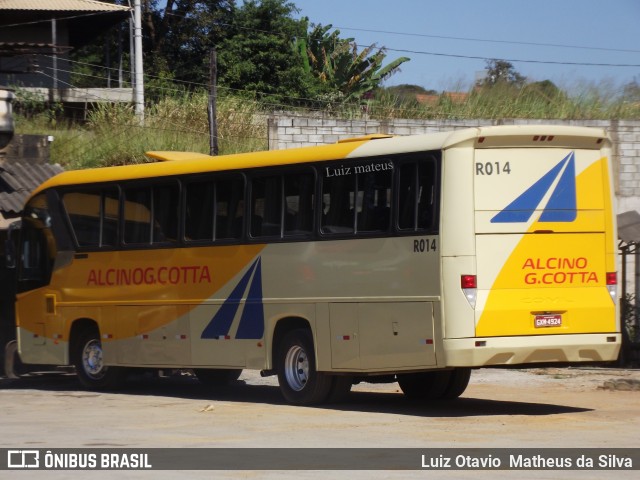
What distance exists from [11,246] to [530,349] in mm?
9933

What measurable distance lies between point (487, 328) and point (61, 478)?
233 inches

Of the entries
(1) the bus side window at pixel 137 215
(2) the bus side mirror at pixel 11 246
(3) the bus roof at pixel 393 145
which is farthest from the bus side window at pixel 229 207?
(2) the bus side mirror at pixel 11 246

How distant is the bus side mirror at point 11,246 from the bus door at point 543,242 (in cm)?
934

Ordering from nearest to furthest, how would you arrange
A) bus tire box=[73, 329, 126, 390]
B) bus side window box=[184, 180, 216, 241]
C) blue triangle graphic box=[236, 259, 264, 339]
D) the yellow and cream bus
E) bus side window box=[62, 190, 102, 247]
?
1. the yellow and cream bus
2. blue triangle graphic box=[236, 259, 264, 339]
3. bus side window box=[184, 180, 216, 241]
4. bus side window box=[62, 190, 102, 247]
5. bus tire box=[73, 329, 126, 390]

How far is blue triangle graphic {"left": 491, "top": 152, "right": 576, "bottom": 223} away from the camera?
45.6 feet

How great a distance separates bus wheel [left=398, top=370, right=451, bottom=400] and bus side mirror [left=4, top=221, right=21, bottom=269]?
7.13 metres

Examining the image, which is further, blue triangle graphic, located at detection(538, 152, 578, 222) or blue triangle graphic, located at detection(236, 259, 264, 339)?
→ blue triangle graphic, located at detection(236, 259, 264, 339)

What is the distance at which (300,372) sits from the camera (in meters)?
15.8

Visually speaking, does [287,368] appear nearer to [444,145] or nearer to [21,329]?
[444,145]

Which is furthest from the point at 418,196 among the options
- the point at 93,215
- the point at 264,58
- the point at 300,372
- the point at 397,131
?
the point at 264,58

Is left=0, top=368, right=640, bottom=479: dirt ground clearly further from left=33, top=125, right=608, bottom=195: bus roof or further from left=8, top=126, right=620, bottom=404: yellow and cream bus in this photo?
left=33, top=125, right=608, bottom=195: bus roof

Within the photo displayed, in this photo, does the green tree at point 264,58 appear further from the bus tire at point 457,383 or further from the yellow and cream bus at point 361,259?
the bus tire at point 457,383

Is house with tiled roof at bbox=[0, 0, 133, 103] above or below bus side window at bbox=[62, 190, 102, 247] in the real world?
above

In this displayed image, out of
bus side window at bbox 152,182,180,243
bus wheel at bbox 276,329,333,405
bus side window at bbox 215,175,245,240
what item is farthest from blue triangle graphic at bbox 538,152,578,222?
bus side window at bbox 152,182,180,243
